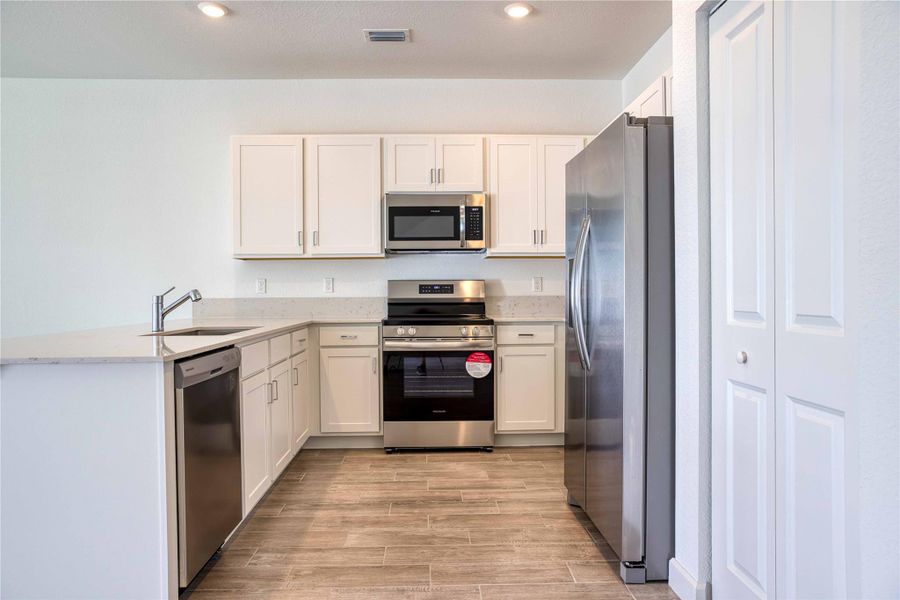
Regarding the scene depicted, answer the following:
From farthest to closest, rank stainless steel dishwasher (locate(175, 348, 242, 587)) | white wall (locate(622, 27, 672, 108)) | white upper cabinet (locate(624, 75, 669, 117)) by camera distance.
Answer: white wall (locate(622, 27, 672, 108)), white upper cabinet (locate(624, 75, 669, 117)), stainless steel dishwasher (locate(175, 348, 242, 587))

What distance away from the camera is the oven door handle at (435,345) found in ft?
11.6

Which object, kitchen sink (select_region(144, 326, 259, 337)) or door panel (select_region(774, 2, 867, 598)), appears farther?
kitchen sink (select_region(144, 326, 259, 337))

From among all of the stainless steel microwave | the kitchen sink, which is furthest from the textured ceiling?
the kitchen sink

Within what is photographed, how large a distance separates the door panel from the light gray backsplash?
264 cm

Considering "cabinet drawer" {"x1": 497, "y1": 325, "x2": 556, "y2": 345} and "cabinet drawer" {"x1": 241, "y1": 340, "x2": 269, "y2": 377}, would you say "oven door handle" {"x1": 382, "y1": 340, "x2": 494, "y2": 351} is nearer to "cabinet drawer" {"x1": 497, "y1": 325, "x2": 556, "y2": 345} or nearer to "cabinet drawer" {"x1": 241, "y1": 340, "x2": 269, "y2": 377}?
"cabinet drawer" {"x1": 497, "y1": 325, "x2": 556, "y2": 345}

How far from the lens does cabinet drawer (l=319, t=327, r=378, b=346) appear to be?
3604 mm

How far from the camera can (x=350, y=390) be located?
362cm

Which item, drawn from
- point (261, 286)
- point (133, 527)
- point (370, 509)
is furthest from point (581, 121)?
point (133, 527)

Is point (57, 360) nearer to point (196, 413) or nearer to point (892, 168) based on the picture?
point (196, 413)

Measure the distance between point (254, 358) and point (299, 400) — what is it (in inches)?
34.5

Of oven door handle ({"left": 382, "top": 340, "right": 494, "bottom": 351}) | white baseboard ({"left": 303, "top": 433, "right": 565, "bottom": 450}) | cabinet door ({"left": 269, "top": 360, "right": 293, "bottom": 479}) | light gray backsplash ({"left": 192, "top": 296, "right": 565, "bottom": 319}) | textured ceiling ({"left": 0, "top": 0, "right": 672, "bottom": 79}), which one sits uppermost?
textured ceiling ({"left": 0, "top": 0, "right": 672, "bottom": 79})

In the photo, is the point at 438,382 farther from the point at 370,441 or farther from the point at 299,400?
the point at 299,400

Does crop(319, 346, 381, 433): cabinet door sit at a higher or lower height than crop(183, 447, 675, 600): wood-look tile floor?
higher

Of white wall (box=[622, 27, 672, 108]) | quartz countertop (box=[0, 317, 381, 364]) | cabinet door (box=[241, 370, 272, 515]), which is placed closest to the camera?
quartz countertop (box=[0, 317, 381, 364])
